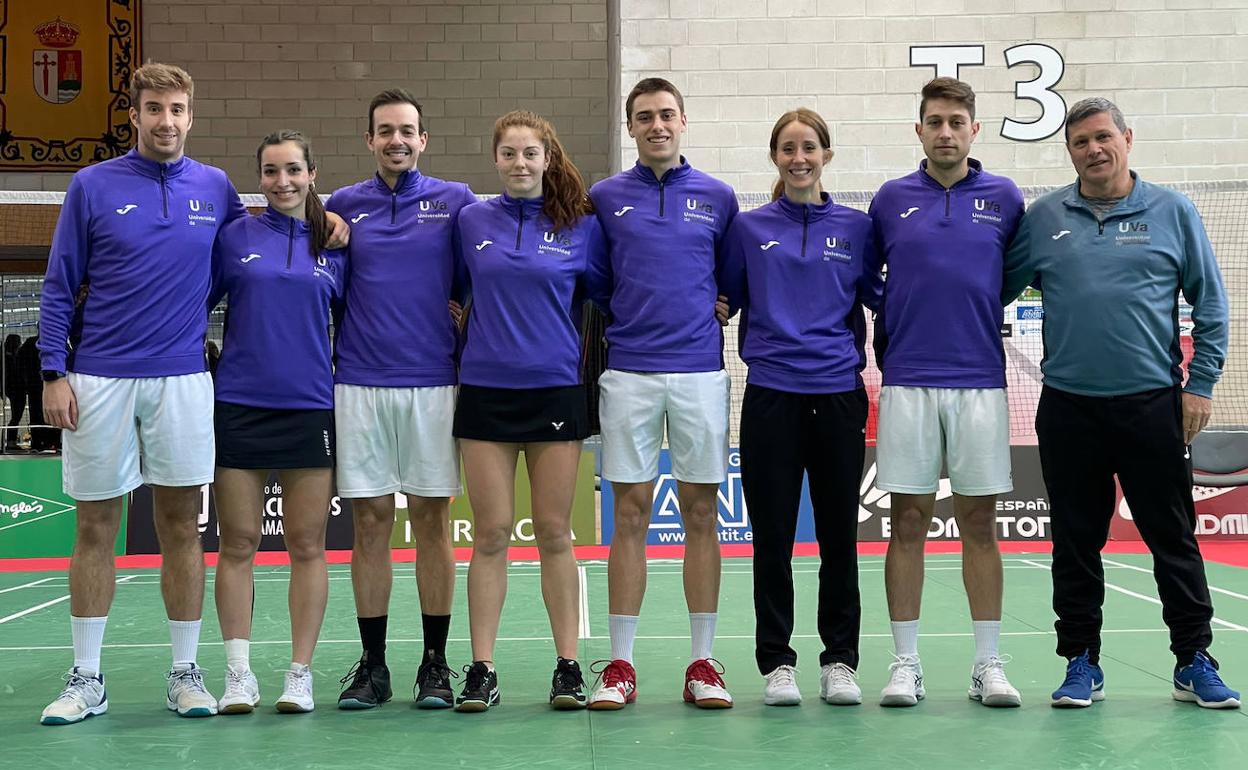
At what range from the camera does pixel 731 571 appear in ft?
30.4

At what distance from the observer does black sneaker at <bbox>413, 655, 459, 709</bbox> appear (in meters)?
4.68

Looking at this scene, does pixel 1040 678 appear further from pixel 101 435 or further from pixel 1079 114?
pixel 101 435

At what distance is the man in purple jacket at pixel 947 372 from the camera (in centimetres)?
470

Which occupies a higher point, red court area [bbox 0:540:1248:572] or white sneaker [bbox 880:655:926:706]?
white sneaker [bbox 880:655:926:706]

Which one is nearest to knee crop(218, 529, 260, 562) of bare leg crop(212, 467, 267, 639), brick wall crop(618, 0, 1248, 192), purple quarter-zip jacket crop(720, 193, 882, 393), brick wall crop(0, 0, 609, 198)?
bare leg crop(212, 467, 267, 639)

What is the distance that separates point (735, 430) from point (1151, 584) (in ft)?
15.4

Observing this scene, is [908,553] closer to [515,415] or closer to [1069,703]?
[1069,703]

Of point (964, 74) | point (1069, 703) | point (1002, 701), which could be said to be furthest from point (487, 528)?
point (964, 74)

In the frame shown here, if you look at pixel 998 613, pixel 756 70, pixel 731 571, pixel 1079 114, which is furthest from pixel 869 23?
pixel 998 613

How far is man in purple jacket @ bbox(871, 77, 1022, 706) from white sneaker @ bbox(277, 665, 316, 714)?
7.28ft

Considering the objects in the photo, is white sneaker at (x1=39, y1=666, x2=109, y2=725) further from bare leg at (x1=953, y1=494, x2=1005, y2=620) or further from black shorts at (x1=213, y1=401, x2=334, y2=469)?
bare leg at (x1=953, y1=494, x2=1005, y2=620)

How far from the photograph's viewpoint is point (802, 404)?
15.5 feet

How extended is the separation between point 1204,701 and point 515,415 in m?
2.84

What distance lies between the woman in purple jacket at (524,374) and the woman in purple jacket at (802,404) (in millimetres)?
701
